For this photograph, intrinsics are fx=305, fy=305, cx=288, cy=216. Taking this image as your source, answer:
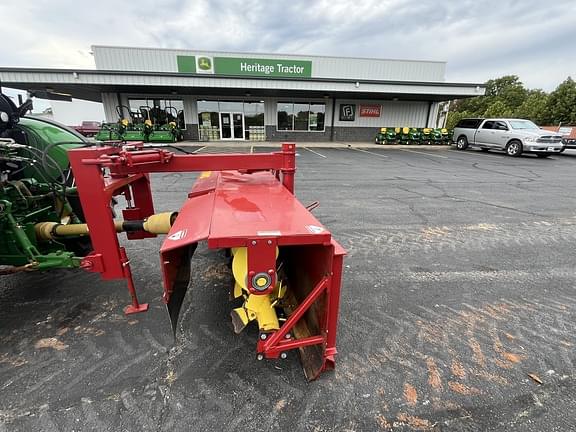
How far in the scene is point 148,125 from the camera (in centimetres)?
1814

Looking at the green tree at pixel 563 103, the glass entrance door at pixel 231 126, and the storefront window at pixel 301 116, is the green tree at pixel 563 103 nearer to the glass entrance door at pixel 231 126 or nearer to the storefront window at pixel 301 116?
the storefront window at pixel 301 116

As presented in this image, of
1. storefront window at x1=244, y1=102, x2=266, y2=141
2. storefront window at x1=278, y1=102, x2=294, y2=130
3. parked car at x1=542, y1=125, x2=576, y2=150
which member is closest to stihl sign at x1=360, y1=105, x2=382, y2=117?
storefront window at x1=278, y1=102, x2=294, y2=130

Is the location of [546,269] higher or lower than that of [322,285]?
lower

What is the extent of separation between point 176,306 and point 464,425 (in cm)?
185

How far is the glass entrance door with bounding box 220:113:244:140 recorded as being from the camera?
22.0m

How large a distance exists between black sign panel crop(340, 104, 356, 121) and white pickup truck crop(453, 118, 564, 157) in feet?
24.8

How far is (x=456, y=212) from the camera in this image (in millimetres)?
5797

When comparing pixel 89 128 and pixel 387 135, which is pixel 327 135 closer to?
pixel 387 135

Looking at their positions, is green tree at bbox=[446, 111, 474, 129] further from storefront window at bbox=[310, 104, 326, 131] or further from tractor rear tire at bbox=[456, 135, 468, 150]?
storefront window at bbox=[310, 104, 326, 131]

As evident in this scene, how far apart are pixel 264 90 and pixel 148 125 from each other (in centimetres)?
737

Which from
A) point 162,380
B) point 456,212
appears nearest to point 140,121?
point 456,212

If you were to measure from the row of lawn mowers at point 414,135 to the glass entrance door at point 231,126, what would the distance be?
33.3 feet

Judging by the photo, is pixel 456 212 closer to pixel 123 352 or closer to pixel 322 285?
pixel 322 285

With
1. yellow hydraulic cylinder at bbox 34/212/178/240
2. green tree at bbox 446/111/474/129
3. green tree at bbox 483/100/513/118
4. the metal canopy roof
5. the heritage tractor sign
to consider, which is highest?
the heritage tractor sign
